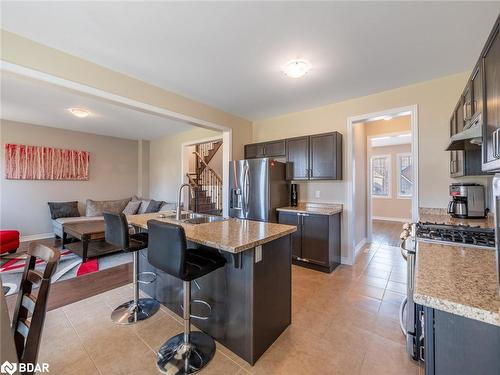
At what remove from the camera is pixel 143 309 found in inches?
91.6

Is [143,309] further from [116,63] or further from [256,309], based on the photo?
→ [116,63]

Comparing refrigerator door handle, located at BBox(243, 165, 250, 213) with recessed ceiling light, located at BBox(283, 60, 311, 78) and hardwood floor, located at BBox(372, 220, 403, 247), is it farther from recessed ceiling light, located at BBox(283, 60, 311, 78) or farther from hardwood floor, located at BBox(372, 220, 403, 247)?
hardwood floor, located at BBox(372, 220, 403, 247)

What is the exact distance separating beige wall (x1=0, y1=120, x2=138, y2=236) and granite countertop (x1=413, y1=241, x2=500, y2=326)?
7.09m

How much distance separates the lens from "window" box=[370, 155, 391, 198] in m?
7.68

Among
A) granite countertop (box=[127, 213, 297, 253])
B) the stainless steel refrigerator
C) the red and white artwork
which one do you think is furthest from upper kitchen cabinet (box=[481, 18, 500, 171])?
the red and white artwork

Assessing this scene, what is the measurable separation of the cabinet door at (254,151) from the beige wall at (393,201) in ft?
18.0

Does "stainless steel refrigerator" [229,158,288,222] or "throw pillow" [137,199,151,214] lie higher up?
"stainless steel refrigerator" [229,158,288,222]

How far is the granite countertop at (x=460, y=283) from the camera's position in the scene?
0.71 metres

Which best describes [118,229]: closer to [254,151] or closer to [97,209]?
[254,151]

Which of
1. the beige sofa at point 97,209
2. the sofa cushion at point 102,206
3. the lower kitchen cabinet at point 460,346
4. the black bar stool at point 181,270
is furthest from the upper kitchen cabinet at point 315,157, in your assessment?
the sofa cushion at point 102,206

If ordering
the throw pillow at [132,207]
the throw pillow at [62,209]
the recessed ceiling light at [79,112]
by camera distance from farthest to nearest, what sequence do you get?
the throw pillow at [132,207], the throw pillow at [62,209], the recessed ceiling light at [79,112]

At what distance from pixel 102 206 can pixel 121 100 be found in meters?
4.10

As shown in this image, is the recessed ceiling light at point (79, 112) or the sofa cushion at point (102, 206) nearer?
the recessed ceiling light at point (79, 112)

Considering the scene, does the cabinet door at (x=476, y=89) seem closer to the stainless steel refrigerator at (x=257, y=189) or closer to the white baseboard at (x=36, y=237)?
the stainless steel refrigerator at (x=257, y=189)
